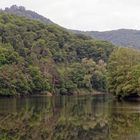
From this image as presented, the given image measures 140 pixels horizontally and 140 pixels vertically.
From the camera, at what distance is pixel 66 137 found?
3491 cm

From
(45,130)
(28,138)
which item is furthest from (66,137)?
(45,130)

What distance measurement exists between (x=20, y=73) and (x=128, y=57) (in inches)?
1979

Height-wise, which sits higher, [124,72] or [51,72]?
[124,72]

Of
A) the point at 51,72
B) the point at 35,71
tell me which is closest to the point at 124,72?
the point at 35,71

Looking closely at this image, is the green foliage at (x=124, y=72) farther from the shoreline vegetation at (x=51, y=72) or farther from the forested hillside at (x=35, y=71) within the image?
the forested hillside at (x=35, y=71)

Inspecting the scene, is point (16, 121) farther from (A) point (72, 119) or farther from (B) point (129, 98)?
(B) point (129, 98)

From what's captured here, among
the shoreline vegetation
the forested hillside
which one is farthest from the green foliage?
the forested hillside

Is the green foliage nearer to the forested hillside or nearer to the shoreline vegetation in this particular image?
the shoreline vegetation

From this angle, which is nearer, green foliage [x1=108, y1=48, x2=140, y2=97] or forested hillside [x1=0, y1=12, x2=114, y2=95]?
green foliage [x1=108, y1=48, x2=140, y2=97]

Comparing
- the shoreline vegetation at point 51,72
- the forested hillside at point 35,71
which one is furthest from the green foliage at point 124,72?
the forested hillside at point 35,71

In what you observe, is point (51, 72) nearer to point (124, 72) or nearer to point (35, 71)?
point (35, 71)

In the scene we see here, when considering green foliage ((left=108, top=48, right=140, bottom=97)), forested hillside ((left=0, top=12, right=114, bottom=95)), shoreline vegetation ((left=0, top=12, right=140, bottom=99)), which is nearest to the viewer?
green foliage ((left=108, top=48, right=140, bottom=97))

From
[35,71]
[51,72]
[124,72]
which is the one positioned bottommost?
[51,72]

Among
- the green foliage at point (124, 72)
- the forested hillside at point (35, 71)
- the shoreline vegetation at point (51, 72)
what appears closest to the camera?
the green foliage at point (124, 72)
